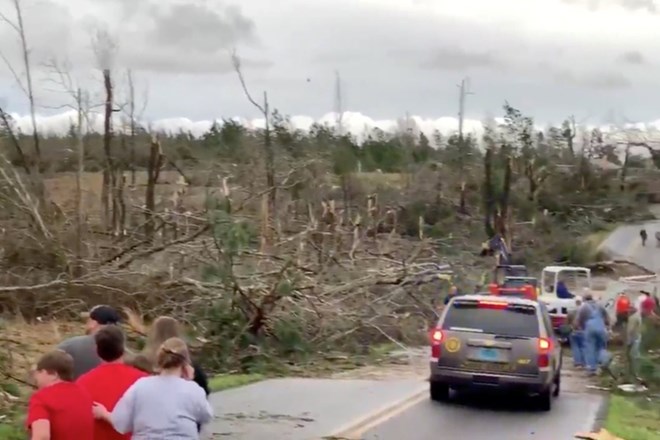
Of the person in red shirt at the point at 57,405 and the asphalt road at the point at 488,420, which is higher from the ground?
the person in red shirt at the point at 57,405

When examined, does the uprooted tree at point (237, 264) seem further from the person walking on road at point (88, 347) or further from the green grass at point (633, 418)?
the person walking on road at point (88, 347)

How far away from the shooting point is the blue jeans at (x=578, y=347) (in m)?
20.8

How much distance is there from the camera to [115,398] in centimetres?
630

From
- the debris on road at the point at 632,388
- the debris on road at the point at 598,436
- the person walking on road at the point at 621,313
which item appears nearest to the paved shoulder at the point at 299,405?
the debris on road at the point at 598,436

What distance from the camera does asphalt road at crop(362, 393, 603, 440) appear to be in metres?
12.5

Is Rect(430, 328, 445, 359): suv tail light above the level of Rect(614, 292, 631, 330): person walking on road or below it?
→ above

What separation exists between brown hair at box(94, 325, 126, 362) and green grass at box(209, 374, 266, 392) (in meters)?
9.33

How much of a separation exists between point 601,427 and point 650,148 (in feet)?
242

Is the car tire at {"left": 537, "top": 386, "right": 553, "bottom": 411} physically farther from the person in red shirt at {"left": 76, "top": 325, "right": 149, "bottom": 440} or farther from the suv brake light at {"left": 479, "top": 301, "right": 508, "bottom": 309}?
the person in red shirt at {"left": 76, "top": 325, "right": 149, "bottom": 440}

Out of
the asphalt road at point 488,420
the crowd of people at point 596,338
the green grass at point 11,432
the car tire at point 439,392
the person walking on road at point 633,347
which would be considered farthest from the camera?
the crowd of people at point 596,338

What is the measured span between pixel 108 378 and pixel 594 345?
15281mm

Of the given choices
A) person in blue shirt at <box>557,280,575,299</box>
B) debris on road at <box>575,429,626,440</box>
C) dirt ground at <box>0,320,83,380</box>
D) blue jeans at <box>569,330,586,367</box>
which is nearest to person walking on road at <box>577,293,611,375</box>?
blue jeans at <box>569,330,586,367</box>

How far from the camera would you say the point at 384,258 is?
2402cm

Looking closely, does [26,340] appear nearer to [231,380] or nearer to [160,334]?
[231,380]
